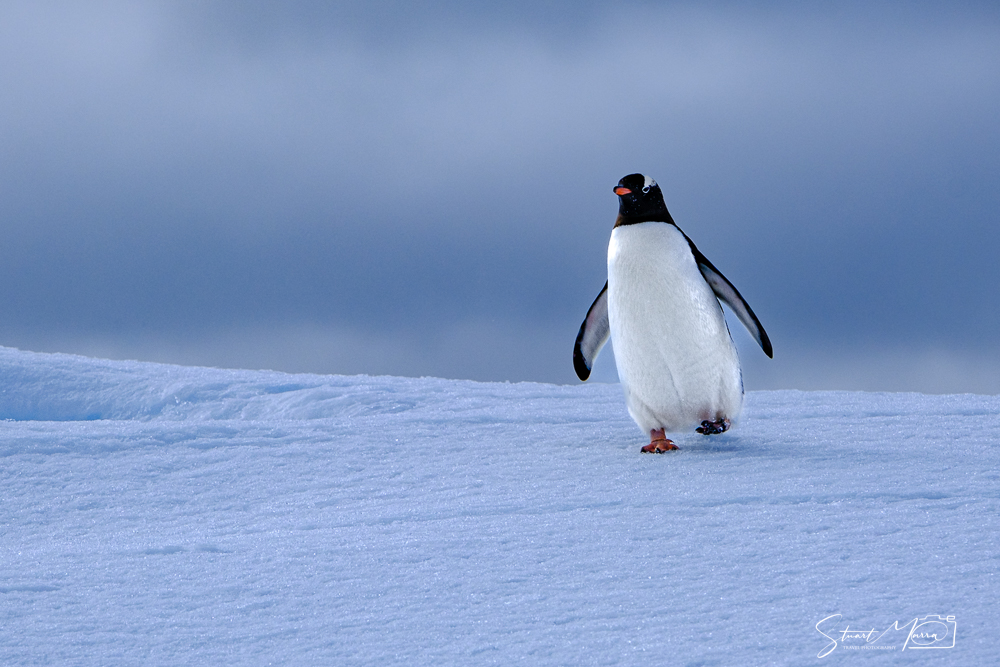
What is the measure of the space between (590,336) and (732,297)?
0.70 metres

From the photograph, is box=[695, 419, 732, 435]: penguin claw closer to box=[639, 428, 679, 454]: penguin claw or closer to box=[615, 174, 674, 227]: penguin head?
box=[639, 428, 679, 454]: penguin claw

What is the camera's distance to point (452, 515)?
2838 millimetres

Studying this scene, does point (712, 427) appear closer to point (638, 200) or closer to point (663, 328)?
point (663, 328)

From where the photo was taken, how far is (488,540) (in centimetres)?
247

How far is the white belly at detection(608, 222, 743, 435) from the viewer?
3.57 meters

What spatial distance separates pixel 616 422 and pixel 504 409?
0.67 metres

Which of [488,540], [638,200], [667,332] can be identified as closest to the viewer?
[488,540]

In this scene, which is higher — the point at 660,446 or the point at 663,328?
the point at 663,328

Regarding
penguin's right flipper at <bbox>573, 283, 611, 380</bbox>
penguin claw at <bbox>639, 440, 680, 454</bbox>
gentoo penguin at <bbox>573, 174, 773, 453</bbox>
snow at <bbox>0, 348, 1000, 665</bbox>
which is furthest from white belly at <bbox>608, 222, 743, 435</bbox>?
penguin's right flipper at <bbox>573, 283, 611, 380</bbox>

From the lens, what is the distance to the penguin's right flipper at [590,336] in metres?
4.25

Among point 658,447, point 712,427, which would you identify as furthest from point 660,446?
point 712,427

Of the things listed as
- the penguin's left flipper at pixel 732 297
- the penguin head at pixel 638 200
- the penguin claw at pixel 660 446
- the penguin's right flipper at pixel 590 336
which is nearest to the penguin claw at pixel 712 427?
the penguin claw at pixel 660 446

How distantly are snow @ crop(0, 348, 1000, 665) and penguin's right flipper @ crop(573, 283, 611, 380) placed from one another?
0.32 meters

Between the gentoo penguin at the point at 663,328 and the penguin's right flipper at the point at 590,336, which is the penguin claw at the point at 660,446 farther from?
the penguin's right flipper at the point at 590,336
